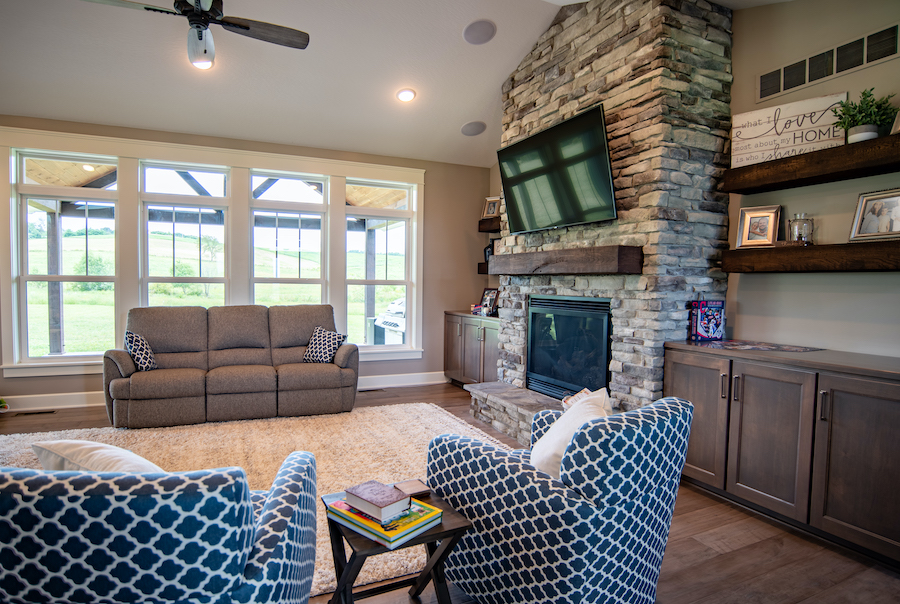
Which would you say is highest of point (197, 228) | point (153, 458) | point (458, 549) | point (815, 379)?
point (197, 228)

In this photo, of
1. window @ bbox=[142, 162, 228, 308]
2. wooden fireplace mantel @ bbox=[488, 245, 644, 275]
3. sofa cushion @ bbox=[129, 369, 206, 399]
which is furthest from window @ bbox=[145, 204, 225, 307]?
wooden fireplace mantel @ bbox=[488, 245, 644, 275]

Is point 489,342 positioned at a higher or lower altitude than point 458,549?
higher

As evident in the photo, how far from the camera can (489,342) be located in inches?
200

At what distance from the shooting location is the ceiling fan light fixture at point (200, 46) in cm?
275

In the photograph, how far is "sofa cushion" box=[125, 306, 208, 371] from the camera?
4359 mm

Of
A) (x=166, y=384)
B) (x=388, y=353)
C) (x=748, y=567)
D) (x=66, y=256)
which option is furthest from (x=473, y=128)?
(x=748, y=567)

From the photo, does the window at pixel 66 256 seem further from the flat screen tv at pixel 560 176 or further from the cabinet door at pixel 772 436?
the cabinet door at pixel 772 436

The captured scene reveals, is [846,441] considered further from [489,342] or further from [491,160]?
[491,160]

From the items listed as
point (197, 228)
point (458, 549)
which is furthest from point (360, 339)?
point (458, 549)

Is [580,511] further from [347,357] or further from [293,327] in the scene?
[293,327]

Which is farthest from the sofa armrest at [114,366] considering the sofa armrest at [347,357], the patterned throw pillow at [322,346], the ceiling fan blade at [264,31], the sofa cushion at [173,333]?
the ceiling fan blade at [264,31]

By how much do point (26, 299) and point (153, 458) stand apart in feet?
8.28

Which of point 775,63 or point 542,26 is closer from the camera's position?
point 775,63

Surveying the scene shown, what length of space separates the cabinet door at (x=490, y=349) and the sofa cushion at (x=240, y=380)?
6.70ft
